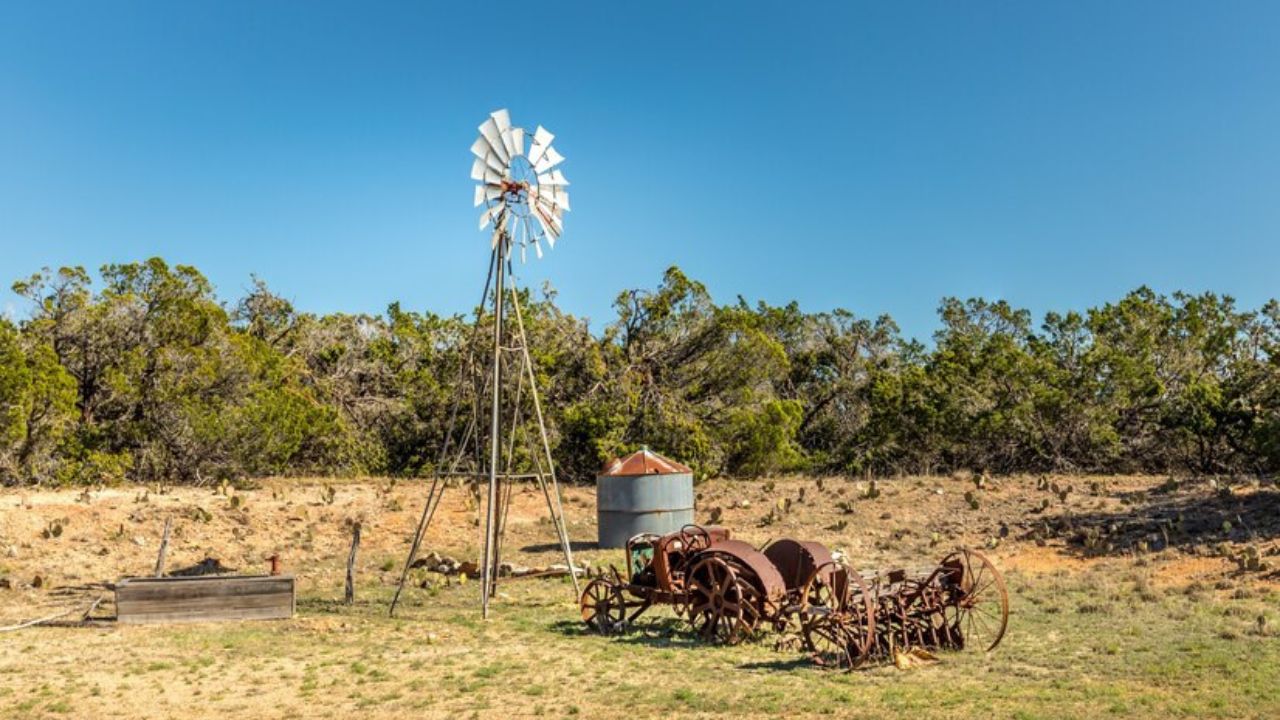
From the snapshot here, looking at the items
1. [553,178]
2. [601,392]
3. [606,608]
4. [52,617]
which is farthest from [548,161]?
[601,392]

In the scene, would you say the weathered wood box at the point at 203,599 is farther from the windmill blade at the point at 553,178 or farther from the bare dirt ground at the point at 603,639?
the windmill blade at the point at 553,178

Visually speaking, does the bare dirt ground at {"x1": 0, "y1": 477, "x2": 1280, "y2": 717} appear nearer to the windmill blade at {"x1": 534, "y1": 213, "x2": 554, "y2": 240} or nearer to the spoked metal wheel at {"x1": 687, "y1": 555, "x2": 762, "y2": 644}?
the spoked metal wheel at {"x1": 687, "y1": 555, "x2": 762, "y2": 644}

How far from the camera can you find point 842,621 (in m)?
11.4

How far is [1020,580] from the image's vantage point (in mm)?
17547

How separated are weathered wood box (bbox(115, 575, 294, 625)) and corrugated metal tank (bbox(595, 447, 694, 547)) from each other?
7140 millimetres

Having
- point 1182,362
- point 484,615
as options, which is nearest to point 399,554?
point 484,615

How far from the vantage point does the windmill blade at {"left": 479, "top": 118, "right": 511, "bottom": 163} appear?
15.8 meters

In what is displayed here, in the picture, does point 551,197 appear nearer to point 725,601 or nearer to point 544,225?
point 544,225

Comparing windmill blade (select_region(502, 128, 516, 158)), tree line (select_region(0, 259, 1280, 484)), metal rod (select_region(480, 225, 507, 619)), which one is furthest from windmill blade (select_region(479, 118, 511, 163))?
tree line (select_region(0, 259, 1280, 484))

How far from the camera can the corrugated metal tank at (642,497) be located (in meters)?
20.6

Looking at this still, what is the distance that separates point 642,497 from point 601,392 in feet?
42.9

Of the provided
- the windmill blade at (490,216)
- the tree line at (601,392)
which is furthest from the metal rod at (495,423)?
the tree line at (601,392)

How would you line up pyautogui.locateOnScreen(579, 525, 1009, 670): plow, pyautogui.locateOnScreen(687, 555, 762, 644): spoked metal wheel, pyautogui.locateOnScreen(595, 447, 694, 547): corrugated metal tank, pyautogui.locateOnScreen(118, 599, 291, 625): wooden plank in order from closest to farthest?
pyautogui.locateOnScreen(579, 525, 1009, 670): plow → pyautogui.locateOnScreen(687, 555, 762, 644): spoked metal wheel → pyautogui.locateOnScreen(118, 599, 291, 625): wooden plank → pyautogui.locateOnScreen(595, 447, 694, 547): corrugated metal tank

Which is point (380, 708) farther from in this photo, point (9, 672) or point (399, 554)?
point (399, 554)
